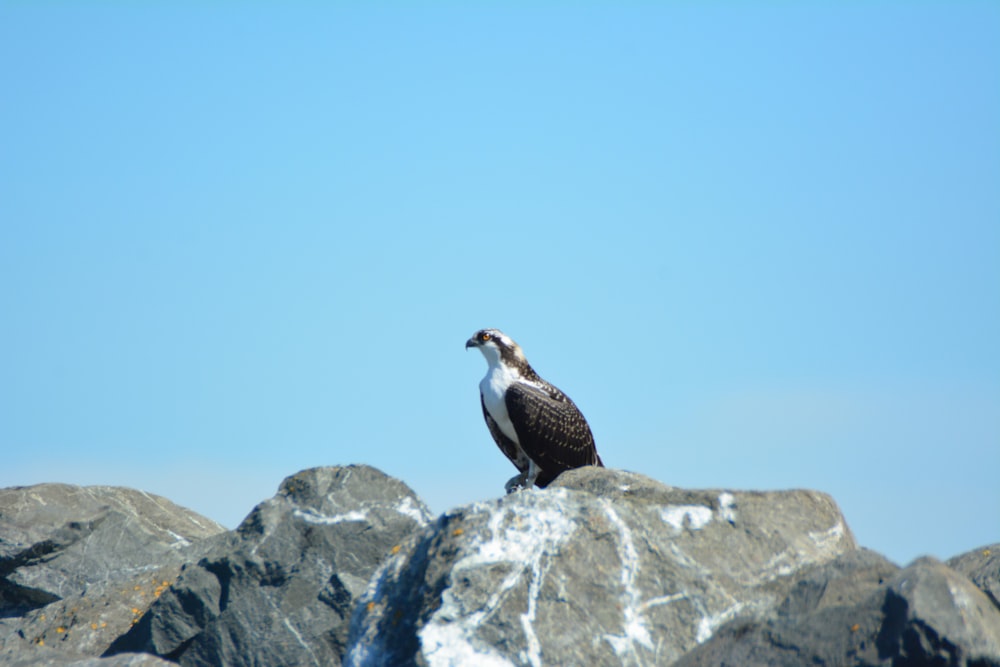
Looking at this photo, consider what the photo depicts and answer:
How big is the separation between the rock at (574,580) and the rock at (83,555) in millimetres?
4152

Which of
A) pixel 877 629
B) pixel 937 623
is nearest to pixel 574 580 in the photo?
pixel 877 629

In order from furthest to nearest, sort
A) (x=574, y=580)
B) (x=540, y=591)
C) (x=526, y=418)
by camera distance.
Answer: (x=526, y=418) < (x=574, y=580) < (x=540, y=591)

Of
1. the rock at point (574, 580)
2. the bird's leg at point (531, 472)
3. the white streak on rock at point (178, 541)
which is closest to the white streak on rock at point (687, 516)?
the rock at point (574, 580)

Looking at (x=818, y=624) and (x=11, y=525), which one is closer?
(x=818, y=624)

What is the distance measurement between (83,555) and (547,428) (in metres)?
4.98

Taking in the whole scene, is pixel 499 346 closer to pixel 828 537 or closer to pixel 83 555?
pixel 83 555

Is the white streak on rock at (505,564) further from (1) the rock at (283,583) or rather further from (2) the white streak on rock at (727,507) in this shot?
(1) the rock at (283,583)

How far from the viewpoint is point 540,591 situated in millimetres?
6574

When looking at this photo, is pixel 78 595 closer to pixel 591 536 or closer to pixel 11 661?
pixel 11 661

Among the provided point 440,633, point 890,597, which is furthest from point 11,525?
point 890,597

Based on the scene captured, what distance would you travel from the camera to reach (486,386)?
1396 centimetres

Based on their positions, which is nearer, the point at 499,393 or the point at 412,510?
the point at 412,510

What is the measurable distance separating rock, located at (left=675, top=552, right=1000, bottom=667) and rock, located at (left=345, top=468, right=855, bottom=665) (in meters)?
0.38

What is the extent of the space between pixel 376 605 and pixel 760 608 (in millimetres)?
2165
